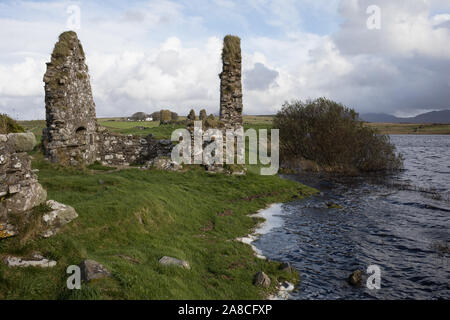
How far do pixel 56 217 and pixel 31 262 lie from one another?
6.16 ft

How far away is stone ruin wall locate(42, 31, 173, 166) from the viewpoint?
2142cm

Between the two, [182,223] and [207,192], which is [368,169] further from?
[182,223]

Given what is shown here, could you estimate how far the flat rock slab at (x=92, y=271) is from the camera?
7.05 metres

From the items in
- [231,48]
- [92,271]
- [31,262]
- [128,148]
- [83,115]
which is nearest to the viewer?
[92,271]

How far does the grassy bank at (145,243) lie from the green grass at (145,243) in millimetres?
22

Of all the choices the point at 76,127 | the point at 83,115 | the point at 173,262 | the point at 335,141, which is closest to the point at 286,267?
the point at 173,262

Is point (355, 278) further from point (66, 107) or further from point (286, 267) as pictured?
point (66, 107)

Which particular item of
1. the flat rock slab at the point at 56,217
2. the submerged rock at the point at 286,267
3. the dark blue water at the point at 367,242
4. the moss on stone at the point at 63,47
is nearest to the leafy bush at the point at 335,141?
the dark blue water at the point at 367,242

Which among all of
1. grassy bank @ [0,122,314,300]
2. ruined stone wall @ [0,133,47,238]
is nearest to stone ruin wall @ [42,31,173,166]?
grassy bank @ [0,122,314,300]

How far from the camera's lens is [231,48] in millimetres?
28250

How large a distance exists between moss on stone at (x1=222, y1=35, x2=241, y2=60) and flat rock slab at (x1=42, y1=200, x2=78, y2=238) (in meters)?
22.2

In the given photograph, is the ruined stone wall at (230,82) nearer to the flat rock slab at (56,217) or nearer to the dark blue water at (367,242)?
the dark blue water at (367,242)

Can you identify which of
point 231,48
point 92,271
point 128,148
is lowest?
point 92,271
